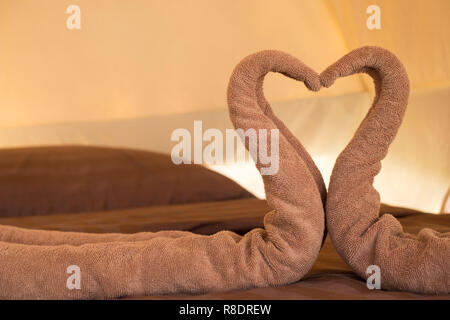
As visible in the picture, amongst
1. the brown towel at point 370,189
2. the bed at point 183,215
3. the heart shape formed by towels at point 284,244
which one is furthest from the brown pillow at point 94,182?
the brown towel at point 370,189

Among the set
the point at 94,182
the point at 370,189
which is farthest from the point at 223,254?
the point at 94,182

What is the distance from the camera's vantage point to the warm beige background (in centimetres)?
246

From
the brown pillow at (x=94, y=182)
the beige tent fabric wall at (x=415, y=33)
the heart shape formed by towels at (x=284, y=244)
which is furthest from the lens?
the beige tent fabric wall at (x=415, y=33)

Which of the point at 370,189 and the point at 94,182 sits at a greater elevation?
the point at 370,189

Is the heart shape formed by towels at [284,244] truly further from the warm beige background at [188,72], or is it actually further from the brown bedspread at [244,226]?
the warm beige background at [188,72]

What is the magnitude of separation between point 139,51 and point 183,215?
134cm

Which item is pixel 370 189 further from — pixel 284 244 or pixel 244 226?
pixel 244 226

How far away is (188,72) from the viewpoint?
263cm

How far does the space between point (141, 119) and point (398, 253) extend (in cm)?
202

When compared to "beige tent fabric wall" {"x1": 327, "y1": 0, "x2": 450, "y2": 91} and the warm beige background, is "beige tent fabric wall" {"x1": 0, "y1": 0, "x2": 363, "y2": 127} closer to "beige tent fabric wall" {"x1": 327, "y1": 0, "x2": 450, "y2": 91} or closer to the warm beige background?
the warm beige background

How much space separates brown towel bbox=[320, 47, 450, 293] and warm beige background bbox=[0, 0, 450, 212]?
1719 mm

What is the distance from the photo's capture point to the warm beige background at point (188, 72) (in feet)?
8.09

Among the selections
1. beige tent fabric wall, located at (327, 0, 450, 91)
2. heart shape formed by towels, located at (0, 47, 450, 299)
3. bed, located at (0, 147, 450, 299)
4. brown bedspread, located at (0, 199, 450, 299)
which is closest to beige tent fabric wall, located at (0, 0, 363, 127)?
beige tent fabric wall, located at (327, 0, 450, 91)
